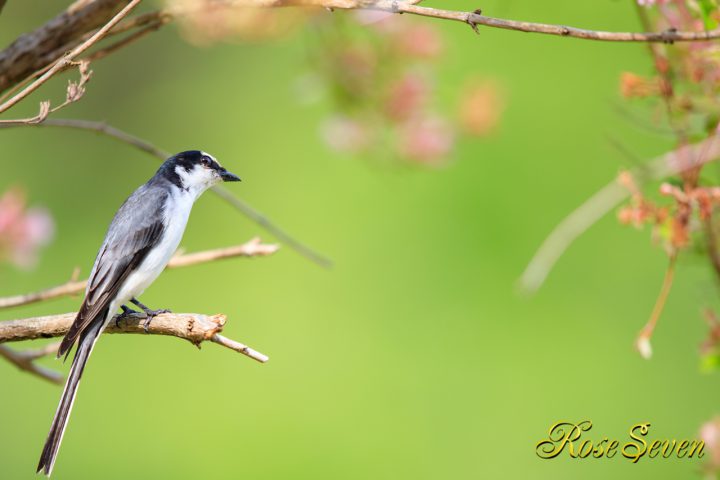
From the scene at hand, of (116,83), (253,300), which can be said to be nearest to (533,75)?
(253,300)

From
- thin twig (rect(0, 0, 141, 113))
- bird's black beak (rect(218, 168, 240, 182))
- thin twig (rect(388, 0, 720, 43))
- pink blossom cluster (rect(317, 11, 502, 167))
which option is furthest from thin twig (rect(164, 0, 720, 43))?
bird's black beak (rect(218, 168, 240, 182))

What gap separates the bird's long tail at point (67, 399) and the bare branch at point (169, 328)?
6.8 inches

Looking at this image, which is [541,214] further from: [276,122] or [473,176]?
[276,122]

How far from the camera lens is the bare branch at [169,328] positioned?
65.1 inches

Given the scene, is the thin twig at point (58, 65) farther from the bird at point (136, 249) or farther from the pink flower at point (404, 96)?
the pink flower at point (404, 96)

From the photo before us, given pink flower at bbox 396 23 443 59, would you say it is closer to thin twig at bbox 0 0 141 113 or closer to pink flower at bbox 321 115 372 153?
pink flower at bbox 321 115 372 153

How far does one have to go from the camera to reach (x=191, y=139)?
21.8 ft

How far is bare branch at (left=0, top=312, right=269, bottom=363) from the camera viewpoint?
5.42ft

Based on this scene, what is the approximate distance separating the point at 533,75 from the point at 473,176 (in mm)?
923

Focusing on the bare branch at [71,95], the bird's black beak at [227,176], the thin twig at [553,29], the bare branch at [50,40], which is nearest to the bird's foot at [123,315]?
the bird's black beak at [227,176]

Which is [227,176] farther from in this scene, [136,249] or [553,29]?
[553,29]

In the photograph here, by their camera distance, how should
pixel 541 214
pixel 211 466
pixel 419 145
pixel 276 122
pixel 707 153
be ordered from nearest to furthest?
pixel 707 153, pixel 419 145, pixel 211 466, pixel 541 214, pixel 276 122

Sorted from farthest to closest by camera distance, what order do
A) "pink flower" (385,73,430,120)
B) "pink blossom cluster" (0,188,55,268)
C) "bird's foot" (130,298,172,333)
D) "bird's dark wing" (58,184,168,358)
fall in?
"pink flower" (385,73,430,120) → "pink blossom cluster" (0,188,55,268) → "bird's dark wing" (58,184,168,358) → "bird's foot" (130,298,172,333)

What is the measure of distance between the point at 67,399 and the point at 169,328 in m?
0.43
